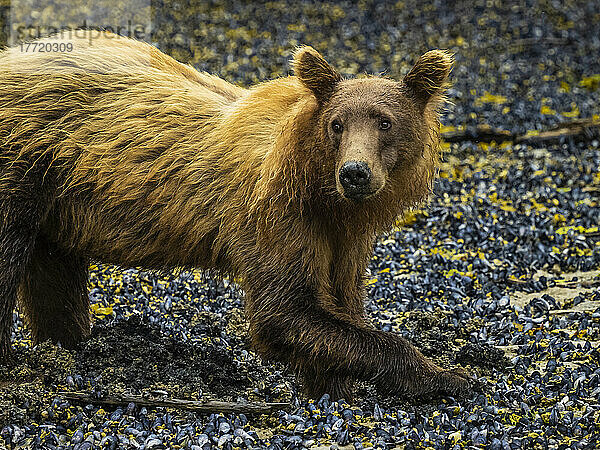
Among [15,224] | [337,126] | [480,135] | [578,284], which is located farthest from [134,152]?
[480,135]

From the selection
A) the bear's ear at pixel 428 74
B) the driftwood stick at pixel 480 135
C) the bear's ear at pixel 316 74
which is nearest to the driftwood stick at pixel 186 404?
the bear's ear at pixel 316 74

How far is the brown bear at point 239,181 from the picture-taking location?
5574 millimetres

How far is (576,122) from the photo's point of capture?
498 inches

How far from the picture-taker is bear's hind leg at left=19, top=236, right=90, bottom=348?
679 centimetres

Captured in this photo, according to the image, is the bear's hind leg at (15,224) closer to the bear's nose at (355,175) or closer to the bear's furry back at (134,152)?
the bear's furry back at (134,152)

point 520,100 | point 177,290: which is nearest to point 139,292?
point 177,290

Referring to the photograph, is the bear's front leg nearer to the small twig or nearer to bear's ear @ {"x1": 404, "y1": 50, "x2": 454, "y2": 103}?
bear's ear @ {"x1": 404, "y1": 50, "x2": 454, "y2": 103}

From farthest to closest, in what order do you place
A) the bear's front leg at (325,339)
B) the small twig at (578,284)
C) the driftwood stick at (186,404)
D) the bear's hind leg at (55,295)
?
the small twig at (578,284), the bear's hind leg at (55,295), the driftwood stick at (186,404), the bear's front leg at (325,339)

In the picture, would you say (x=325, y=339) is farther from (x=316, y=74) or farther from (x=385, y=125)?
(x=316, y=74)

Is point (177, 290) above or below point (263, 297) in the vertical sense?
below

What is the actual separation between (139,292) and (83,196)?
7.69 feet

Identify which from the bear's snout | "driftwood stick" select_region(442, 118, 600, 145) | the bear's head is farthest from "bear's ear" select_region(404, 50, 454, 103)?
"driftwood stick" select_region(442, 118, 600, 145)

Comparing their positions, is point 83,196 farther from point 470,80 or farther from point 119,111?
point 470,80

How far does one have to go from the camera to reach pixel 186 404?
6008 millimetres
